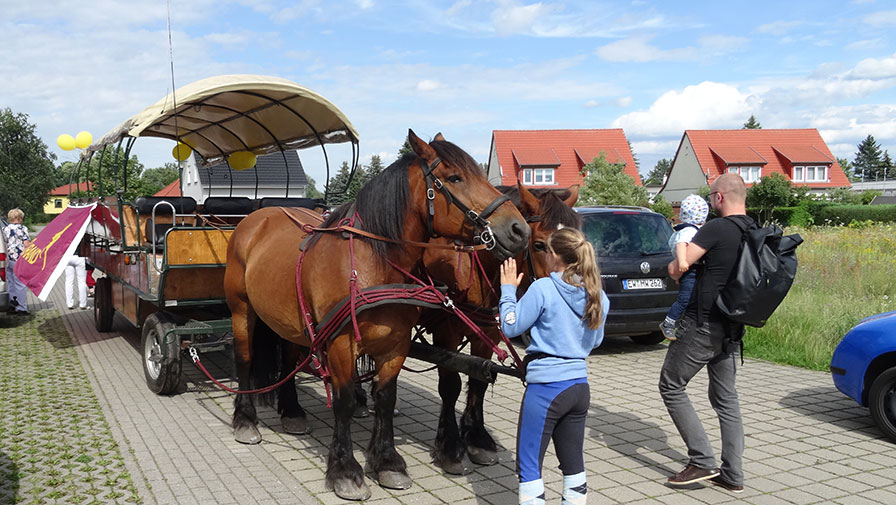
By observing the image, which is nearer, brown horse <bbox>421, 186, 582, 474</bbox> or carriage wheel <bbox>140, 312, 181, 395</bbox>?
brown horse <bbox>421, 186, 582, 474</bbox>

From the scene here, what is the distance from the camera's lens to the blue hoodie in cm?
313

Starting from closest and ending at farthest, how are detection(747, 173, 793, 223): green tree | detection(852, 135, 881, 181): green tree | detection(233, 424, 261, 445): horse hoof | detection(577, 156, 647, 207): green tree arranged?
detection(233, 424, 261, 445): horse hoof → detection(577, 156, 647, 207): green tree → detection(747, 173, 793, 223): green tree → detection(852, 135, 881, 181): green tree

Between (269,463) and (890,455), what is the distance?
14.3 feet

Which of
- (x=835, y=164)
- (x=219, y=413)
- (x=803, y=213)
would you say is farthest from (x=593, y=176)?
(x=835, y=164)

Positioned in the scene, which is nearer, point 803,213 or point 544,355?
point 544,355

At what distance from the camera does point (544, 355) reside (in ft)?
10.5

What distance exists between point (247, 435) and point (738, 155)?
5783 centimetres

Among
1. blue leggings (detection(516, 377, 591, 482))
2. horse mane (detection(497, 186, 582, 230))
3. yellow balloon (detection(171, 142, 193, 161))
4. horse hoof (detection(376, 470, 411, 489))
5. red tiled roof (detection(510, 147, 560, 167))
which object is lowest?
horse hoof (detection(376, 470, 411, 489))

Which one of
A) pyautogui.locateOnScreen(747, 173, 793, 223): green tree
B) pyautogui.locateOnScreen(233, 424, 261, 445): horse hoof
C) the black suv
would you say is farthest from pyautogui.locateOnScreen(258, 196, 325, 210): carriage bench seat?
pyautogui.locateOnScreen(747, 173, 793, 223): green tree

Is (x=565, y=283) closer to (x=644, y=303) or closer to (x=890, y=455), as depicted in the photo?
(x=890, y=455)

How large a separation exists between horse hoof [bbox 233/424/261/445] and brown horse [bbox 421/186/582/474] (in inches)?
56.5

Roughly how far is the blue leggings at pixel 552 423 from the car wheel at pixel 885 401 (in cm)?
321

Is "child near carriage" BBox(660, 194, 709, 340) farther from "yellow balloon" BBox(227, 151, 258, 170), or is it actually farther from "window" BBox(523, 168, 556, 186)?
"window" BBox(523, 168, 556, 186)

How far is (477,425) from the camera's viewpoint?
4805 mm
